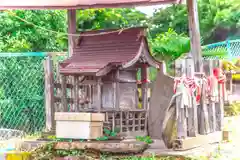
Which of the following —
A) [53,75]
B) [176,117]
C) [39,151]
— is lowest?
[39,151]

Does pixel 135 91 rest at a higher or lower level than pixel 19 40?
lower

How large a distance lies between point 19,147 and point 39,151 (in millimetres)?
776

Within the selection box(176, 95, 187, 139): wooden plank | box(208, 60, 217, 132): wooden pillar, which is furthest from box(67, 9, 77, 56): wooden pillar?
box(176, 95, 187, 139): wooden plank

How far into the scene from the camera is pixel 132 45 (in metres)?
10.6

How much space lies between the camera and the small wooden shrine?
10.3 m

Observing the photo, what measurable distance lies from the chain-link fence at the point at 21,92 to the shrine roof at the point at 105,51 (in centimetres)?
216

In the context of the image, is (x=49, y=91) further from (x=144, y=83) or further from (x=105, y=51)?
(x=144, y=83)

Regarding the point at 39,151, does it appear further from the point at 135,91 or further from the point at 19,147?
the point at 135,91

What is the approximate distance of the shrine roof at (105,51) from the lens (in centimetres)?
1008

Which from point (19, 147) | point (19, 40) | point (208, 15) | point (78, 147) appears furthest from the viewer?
point (208, 15)

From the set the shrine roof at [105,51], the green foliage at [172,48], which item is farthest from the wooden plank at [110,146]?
the green foliage at [172,48]

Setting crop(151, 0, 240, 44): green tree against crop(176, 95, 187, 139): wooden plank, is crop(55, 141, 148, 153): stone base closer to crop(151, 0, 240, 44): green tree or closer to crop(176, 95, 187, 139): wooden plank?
crop(176, 95, 187, 139): wooden plank

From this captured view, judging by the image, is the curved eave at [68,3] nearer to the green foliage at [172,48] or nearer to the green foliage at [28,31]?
the green foliage at [28,31]

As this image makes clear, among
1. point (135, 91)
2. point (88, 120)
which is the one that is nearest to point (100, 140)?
point (88, 120)
